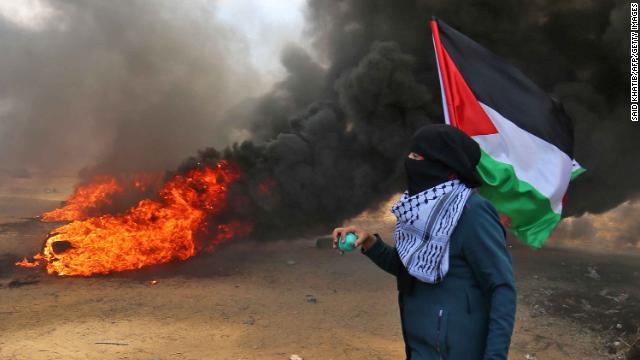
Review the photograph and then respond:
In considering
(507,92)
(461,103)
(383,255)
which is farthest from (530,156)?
(383,255)

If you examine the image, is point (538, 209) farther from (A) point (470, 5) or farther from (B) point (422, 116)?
(A) point (470, 5)

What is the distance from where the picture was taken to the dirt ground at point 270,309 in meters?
6.64

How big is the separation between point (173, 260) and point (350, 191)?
5556mm

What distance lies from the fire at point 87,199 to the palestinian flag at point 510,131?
11683mm

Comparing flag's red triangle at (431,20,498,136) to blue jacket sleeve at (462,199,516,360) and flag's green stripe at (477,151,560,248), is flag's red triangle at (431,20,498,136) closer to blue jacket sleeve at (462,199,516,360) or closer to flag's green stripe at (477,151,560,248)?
flag's green stripe at (477,151,560,248)

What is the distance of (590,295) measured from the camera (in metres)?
9.29

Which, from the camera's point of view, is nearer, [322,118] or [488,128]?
[488,128]

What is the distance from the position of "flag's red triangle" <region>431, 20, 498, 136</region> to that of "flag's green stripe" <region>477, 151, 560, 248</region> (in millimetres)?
403

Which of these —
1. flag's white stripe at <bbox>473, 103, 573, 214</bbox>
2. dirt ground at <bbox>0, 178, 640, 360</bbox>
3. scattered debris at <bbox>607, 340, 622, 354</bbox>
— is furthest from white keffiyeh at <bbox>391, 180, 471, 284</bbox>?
scattered debris at <bbox>607, 340, 622, 354</bbox>

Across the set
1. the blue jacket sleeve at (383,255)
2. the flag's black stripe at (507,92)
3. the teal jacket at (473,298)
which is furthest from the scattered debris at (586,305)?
the teal jacket at (473,298)

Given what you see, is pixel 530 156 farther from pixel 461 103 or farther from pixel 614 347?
pixel 614 347

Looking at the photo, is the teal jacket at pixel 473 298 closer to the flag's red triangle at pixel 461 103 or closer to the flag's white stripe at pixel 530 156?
the flag's white stripe at pixel 530 156

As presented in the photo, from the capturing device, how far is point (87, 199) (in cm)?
1487

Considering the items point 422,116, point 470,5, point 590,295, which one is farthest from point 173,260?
point 470,5
